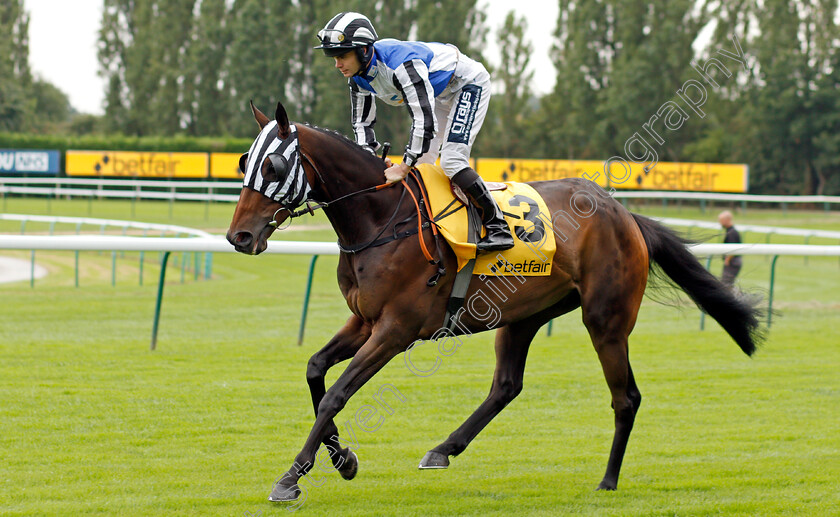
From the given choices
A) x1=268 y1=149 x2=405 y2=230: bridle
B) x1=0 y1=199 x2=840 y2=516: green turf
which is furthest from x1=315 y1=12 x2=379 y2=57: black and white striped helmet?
x1=0 y1=199 x2=840 y2=516: green turf

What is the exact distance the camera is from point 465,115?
4.11 meters

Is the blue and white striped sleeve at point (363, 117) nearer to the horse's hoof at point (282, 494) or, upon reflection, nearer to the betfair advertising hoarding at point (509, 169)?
the horse's hoof at point (282, 494)

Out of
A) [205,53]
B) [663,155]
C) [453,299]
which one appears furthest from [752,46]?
[453,299]

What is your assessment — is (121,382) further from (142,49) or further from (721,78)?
(142,49)

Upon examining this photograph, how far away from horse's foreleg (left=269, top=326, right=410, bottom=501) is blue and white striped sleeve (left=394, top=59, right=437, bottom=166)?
2.52 feet

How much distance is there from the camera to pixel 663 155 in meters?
36.5

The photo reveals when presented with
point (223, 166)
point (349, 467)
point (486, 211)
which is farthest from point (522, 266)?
point (223, 166)

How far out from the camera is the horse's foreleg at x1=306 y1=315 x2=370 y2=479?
13.0ft

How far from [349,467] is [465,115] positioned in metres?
1.64

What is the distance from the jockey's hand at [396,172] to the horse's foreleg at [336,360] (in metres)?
0.63

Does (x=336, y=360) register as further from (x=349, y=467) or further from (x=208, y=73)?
(x=208, y=73)

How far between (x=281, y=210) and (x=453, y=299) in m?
0.87

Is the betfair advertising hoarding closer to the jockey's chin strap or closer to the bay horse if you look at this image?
the bay horse

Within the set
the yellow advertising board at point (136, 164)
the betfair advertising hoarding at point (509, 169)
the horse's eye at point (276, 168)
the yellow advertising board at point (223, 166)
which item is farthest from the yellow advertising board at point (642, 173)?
the horse's eye at point (276, 168)
